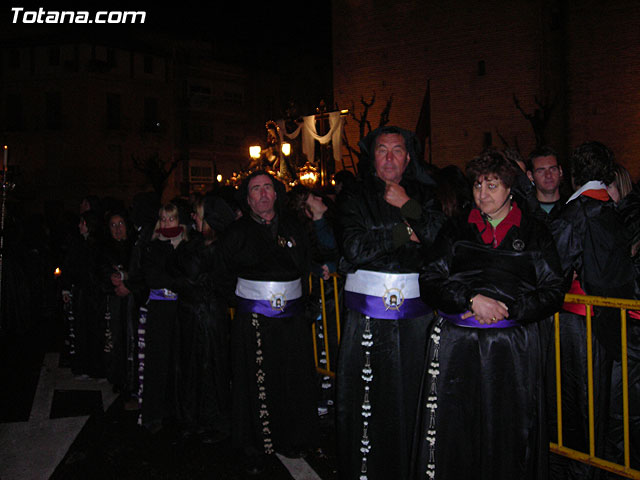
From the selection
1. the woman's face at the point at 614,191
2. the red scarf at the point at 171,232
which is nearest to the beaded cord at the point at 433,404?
the woman's face at the point at 614,191

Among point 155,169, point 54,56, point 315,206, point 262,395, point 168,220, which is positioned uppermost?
point 54,56

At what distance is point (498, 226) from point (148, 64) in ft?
123

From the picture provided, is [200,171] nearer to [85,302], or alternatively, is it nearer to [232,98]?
[232,98]

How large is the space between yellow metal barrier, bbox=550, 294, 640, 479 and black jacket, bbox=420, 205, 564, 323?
0.68 m

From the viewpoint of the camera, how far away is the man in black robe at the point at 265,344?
4365mm

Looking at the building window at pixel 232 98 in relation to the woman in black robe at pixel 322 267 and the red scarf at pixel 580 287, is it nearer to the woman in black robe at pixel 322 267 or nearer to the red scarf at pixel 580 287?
the woman in black robe at pixel 322 267

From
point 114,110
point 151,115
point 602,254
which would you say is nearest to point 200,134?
point 151,115

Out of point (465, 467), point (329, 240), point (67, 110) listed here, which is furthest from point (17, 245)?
point (67, 110)

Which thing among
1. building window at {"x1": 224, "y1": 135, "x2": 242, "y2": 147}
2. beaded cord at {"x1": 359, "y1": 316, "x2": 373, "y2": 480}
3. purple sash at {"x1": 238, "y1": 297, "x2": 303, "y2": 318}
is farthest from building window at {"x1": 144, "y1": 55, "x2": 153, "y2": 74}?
beaded cord at {"x1": 359, "y1": 316, "x2": 373, "y2": 480}

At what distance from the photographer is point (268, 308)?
437 cm

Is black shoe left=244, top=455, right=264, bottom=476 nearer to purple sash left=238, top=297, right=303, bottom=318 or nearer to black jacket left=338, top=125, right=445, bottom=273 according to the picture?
purple sash left=238, top=297, right=303, bottom=318

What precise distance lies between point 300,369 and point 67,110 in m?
34.1

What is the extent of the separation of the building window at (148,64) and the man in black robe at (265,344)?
35.5 meters

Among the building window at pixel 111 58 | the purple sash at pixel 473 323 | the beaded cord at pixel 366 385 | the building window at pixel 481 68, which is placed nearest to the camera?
the purple sash at pixel 473 323
